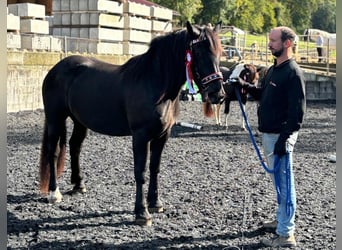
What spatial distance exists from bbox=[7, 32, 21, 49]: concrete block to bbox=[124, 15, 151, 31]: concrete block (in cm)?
731

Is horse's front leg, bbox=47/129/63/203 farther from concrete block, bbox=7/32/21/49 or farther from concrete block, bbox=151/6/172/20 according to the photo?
concrete block, bbox=151/6/172/20

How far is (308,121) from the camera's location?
1669cm

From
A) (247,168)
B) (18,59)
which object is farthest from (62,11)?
(247,168)

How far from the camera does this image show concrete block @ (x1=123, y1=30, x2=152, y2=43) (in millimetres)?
23156

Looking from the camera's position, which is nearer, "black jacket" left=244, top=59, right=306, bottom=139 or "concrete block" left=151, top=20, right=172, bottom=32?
"black jacket" left=244, top=59, right=306, bottom=139

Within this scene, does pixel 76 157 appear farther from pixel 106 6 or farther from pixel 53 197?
pixel 106 6

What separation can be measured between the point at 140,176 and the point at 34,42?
42.1 ft

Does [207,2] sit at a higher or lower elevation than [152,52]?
higher

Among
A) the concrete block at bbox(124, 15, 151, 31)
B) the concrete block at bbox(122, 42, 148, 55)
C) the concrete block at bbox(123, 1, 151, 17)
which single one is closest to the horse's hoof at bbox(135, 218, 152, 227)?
the concrete block at bbox(122, 42, 148, 55)

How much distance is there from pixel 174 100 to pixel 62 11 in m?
17.4

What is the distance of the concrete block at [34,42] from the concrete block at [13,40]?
0.51m

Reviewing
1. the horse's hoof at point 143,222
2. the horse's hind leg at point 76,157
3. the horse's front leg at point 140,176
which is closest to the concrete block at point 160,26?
the horse's hind leg at point 76,157

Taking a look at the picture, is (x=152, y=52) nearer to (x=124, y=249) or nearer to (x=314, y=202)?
(x=124, y=249)

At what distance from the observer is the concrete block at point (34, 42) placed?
17219 millimetres
